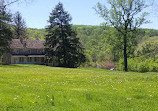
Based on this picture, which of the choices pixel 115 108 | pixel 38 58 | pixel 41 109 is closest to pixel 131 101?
pixel 115 108

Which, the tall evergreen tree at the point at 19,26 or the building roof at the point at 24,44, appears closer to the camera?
the building roof at the point at 24,44

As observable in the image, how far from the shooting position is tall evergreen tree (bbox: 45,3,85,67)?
53.3 meters

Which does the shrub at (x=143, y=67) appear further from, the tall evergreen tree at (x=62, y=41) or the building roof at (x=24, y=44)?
the building roof at (x=24, y=44)

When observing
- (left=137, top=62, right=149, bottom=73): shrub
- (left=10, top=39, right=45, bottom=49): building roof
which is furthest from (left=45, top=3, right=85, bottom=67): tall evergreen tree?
(left=137, top=62, right=149, bottom=73): shrub

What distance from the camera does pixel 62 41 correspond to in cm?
5466

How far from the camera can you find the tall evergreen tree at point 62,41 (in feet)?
175

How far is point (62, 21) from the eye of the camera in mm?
55812

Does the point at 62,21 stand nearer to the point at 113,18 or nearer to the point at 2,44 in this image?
the point at 2,44

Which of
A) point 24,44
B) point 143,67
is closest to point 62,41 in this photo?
point 24,44

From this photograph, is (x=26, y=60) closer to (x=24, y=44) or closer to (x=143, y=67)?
(x=24, y=44)

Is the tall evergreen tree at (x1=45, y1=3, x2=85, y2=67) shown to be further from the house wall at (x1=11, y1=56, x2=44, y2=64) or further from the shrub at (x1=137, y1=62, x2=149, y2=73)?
the shrub at (x1=137, y1=62, x2=149, y2=73)

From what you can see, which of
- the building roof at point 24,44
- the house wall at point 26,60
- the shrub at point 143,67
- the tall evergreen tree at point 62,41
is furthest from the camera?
the house wall at point 26,60

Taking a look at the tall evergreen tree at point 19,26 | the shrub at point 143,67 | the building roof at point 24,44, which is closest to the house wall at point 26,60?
the building roof at point 24,44

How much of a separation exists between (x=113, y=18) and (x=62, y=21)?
20.9 m
